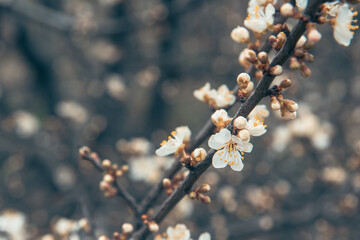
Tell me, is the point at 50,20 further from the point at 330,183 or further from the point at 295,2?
the point at 330,183

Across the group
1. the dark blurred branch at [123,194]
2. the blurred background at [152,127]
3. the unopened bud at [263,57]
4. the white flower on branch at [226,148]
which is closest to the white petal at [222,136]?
the white flower on branch at [226,148]

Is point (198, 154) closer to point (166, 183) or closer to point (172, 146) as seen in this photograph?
point (172, 146)

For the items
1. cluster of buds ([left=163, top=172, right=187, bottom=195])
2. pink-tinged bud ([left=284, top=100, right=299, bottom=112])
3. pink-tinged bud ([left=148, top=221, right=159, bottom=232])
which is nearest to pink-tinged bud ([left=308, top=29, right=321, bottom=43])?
pink-tinged bud ([left=284, top=100, right=299, bottom=112])

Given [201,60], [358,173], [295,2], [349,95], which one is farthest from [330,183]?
[295,2]

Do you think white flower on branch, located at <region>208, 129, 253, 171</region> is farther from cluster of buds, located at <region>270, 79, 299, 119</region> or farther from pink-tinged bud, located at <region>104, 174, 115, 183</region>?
pink-tinged bud, located at <region>104, 174, 115, 183</region>

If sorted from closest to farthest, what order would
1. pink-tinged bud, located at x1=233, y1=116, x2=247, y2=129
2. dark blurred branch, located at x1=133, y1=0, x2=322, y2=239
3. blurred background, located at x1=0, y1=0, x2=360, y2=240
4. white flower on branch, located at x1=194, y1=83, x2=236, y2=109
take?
1. dark blurred branch, located at x1=133, y1=0, x2=322, y2=239
2. pink-tinged bud, located at x1=233, y1=116, x2=247, y2=129
3. white flower on branch, located at x1=194, y1=83, x2=236, y2=109
4. blurred background, located at x1=0, y1=0, x2=360, y2=240

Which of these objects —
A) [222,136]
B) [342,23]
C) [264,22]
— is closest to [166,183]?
[222,136]
